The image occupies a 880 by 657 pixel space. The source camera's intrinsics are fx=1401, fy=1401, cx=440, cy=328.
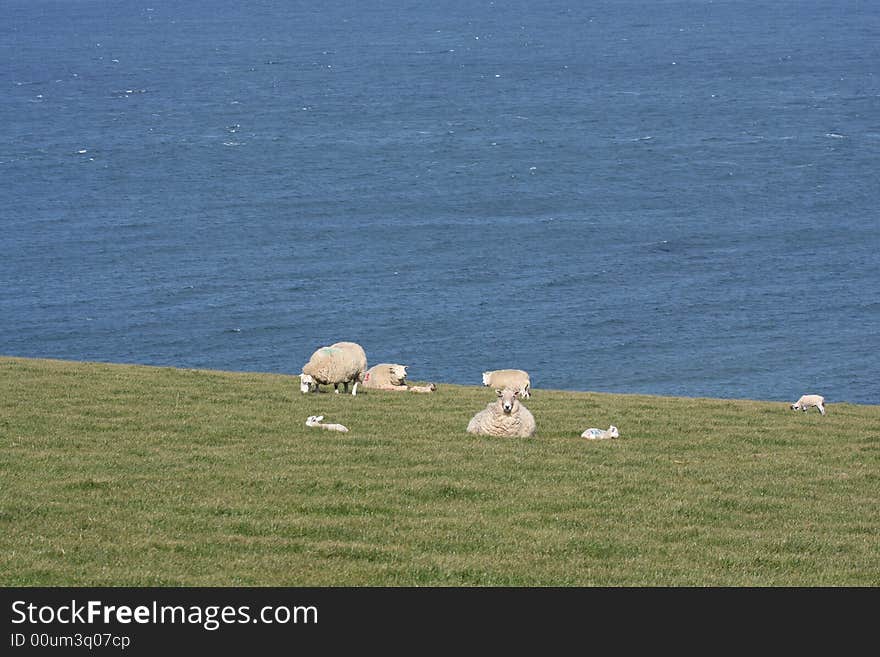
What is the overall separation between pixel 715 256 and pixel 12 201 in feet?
208

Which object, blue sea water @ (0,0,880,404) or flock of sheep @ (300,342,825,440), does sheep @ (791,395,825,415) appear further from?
blue sea water @ (0,0,880,404)

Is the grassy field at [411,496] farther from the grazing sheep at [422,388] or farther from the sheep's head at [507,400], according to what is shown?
the grazing sheep at [422,388]

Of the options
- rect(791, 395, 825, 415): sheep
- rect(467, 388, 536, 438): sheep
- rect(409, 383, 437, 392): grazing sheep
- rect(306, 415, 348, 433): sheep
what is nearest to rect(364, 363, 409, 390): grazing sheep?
rect(409, 383, 437, 392): grazing sheep

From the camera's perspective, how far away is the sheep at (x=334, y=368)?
28.8 metres

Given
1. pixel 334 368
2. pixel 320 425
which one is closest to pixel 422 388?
pixel 334 368

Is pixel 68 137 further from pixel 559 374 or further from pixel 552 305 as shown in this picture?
pixel 559 374

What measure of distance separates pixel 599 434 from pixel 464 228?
317 ft

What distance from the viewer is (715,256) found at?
109 metres

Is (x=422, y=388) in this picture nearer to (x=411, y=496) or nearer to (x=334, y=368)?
(x=334, y=368)

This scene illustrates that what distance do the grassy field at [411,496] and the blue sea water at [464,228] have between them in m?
46.8

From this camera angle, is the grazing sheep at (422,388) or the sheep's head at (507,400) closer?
the sheep's head at (507,400)

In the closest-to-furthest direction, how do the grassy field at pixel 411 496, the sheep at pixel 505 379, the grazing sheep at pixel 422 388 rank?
the grassy field at pixel 411 496 → the grazing sheep at pixel 422 388 → the sheep at pixel 505 379

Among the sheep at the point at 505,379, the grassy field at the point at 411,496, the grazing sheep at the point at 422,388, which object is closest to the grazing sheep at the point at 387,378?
the grazing sheep at the point at 422,388

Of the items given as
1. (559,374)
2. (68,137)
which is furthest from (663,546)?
(68,137)
